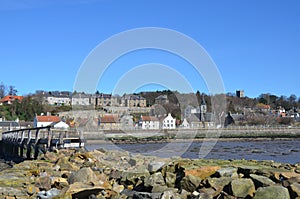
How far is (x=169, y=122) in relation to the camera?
91.7m

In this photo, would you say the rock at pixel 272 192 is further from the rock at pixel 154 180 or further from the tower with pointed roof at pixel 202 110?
the tower with pointed roof at pixel 202 110

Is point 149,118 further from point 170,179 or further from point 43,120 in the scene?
point 170,179

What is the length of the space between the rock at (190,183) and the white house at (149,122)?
78378 mm

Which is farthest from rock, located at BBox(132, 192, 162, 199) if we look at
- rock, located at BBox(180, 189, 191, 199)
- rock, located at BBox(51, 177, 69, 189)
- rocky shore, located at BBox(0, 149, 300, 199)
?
rock, located at BBox(51, 177, 69, 189)

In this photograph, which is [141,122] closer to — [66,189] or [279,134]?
[279,134]

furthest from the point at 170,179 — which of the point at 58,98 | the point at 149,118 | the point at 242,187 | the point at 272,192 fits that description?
the point at 58,98

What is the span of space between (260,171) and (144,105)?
272ft

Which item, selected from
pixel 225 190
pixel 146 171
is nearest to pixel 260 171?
pixel 225 190

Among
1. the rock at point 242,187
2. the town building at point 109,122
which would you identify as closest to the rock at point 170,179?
the rock at point 242,187

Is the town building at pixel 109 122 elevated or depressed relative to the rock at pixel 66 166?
elevated

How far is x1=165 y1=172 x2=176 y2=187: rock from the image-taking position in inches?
394

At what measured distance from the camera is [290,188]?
25.6 ft

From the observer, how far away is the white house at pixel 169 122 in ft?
297

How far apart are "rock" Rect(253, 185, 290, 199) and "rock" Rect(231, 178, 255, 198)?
0.27 metres
